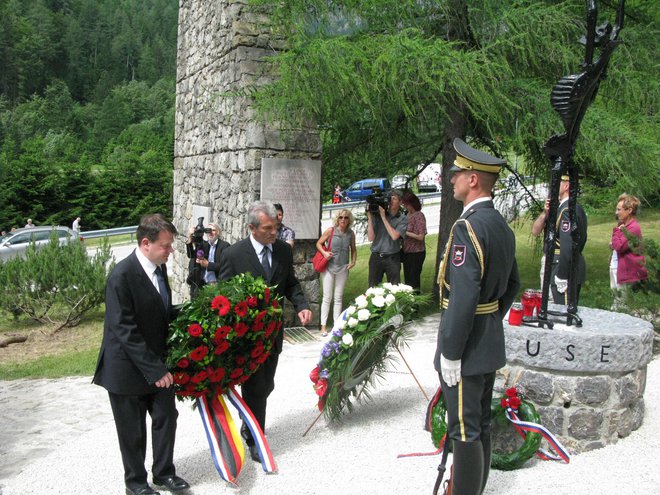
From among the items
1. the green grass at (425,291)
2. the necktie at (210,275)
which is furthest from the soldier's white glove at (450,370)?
the necktie at (210,275)

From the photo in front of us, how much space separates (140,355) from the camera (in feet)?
12.5

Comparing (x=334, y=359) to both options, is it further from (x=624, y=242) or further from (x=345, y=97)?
(x=624, y=242)

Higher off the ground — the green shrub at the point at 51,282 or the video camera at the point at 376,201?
the video camera at the point at 376,201

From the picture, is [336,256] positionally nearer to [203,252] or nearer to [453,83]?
[203,252]

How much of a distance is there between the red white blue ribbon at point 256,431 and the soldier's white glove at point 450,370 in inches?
60.9

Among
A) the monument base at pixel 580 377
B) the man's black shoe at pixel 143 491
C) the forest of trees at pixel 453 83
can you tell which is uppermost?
the forest of trees at pixel 453 83

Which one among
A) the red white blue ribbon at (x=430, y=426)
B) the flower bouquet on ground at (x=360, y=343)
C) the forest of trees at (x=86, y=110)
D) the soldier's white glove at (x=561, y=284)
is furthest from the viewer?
the forest of trees at (x=86, y=110)

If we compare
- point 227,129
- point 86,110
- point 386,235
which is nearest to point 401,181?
point 386,235

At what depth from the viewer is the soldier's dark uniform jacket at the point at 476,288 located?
3.35m

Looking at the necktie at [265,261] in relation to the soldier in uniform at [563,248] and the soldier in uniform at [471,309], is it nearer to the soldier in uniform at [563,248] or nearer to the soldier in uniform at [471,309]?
the soldier in uniform at [471,309]

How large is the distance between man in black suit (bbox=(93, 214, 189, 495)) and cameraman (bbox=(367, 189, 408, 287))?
4.98 m

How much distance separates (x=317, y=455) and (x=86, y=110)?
240 feet

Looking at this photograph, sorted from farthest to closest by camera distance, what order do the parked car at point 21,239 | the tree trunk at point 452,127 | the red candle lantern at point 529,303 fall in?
the parked car at point 21,239 < the tree trunk at point 452,127 < the red candle lantern at point 529,303

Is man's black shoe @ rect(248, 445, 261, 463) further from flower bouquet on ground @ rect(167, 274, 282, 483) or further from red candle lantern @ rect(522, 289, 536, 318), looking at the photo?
red candle lantern @ rect(522, 289, 536, 318)
